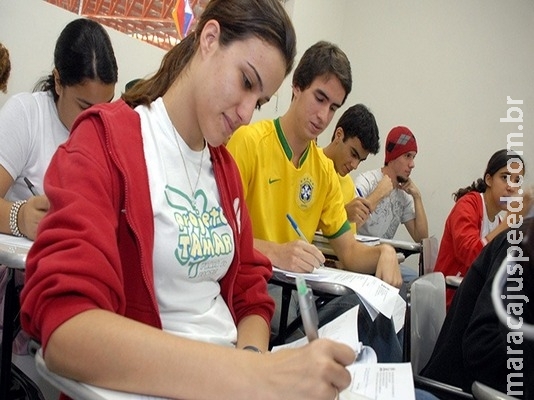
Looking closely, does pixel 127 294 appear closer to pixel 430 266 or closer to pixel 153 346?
pixel 153 346

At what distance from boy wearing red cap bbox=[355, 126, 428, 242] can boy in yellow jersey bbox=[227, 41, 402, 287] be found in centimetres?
126

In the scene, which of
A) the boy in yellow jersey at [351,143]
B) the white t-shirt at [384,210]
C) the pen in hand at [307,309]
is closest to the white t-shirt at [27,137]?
the pen in hand at [307,309]

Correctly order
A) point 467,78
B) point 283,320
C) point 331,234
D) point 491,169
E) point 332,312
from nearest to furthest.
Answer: point 332,312
point 283,320
point 331,234
point 491,169
point 467,78

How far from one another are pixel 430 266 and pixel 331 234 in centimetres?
98

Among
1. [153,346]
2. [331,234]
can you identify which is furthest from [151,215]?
[331,234]

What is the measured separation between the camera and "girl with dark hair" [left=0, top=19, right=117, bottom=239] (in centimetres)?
134

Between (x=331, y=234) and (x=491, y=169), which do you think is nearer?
(x=331, y=234)

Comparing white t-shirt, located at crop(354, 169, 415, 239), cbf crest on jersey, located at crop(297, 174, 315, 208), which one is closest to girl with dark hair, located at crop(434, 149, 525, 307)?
white t-shirt, located at crop(354, 169, 415, 239)

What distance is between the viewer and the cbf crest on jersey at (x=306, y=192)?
5.70 ft

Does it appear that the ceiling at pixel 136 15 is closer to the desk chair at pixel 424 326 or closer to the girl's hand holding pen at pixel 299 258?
the girl's hand holding pen at pixel 299 258

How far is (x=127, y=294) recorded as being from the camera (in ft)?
2.37

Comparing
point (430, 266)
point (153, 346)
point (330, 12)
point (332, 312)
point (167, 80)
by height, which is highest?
point (330, 12)

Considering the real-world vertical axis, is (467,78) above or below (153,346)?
above

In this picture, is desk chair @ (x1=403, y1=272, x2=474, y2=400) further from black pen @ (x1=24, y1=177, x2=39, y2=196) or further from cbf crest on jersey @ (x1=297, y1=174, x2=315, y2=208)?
black pen @ (x1=24, y1=177, x2=39, y2=196)
